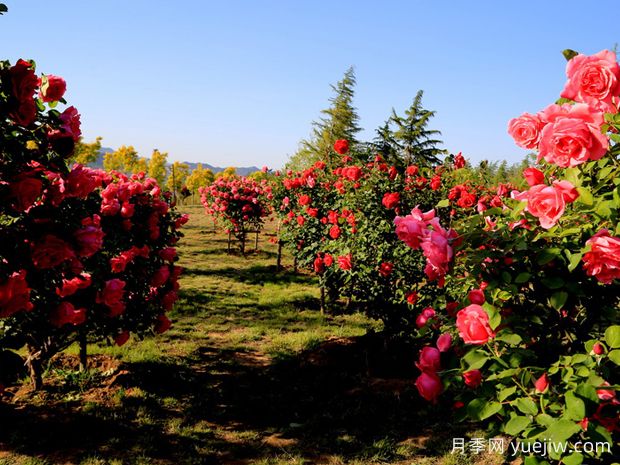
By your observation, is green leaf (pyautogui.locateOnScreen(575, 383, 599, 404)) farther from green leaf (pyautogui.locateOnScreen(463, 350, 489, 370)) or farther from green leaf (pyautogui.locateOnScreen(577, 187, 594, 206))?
green leaf (pyautogui.locateOnScreen(577, 187, 594, 206))

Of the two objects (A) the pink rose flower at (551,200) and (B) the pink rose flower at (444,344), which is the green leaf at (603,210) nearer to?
(A) the pink rose flower at (551,200)

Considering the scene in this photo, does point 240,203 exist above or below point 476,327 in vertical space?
above

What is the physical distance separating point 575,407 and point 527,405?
0.53ft

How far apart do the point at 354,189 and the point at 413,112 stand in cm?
3045

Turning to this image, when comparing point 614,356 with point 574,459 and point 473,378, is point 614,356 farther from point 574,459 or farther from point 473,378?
point 473,378

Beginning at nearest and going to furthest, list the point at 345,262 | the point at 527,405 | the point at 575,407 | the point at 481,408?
the point at 575,407
the point at 527,405
the point at 481,408
the point at 345,262

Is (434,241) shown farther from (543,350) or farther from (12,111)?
(12,111)

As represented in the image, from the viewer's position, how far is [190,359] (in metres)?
6.11

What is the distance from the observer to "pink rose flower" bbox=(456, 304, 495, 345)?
153cm

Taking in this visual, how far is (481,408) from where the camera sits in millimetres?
1496

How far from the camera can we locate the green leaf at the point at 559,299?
4.80ft

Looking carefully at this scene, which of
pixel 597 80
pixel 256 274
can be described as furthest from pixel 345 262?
pixel 256 274

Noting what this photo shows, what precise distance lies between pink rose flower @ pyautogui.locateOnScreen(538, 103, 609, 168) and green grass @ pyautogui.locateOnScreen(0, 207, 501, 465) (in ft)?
10.9

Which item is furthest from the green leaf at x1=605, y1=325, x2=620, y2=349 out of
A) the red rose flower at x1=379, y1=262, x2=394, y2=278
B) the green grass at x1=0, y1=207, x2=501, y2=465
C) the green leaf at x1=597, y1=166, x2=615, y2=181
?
the red rose flower at x1=379, y1=262, x2=394, y2=278
